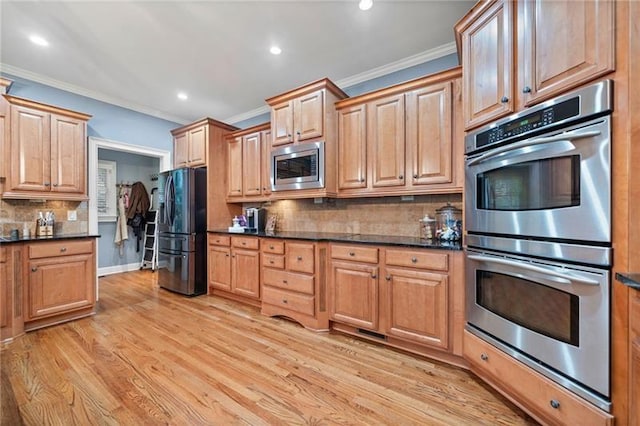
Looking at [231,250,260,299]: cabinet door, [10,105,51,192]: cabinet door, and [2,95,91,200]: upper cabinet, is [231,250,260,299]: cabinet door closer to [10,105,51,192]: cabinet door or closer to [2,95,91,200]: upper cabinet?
[2,95,91,200]: upper cabinet

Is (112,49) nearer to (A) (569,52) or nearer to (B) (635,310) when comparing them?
(A) (569,52)

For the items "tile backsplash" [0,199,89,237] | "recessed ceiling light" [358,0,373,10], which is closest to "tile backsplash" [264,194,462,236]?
"recessed ceiling light" [358,0,373,10]

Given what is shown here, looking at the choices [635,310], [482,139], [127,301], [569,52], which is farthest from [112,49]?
[635,310]

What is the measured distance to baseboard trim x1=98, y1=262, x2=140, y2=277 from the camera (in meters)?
4.87

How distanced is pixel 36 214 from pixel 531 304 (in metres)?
4.98

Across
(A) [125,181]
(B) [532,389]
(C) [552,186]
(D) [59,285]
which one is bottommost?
(B) [532,389]

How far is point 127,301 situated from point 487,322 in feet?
13.1

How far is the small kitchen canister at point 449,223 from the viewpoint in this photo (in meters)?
2.37

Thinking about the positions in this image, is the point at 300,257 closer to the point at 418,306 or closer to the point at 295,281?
the point at 295,281

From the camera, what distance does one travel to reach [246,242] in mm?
3273

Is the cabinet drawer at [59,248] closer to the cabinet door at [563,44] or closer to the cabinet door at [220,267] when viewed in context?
A: the cabinet door at [220,267]

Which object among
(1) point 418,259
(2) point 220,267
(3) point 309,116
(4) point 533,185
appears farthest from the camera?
(2) point 220,267

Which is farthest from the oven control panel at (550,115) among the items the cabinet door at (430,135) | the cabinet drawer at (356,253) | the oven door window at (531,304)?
the cabinet drawer at (356,253)

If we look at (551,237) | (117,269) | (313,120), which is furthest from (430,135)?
(117,269)
